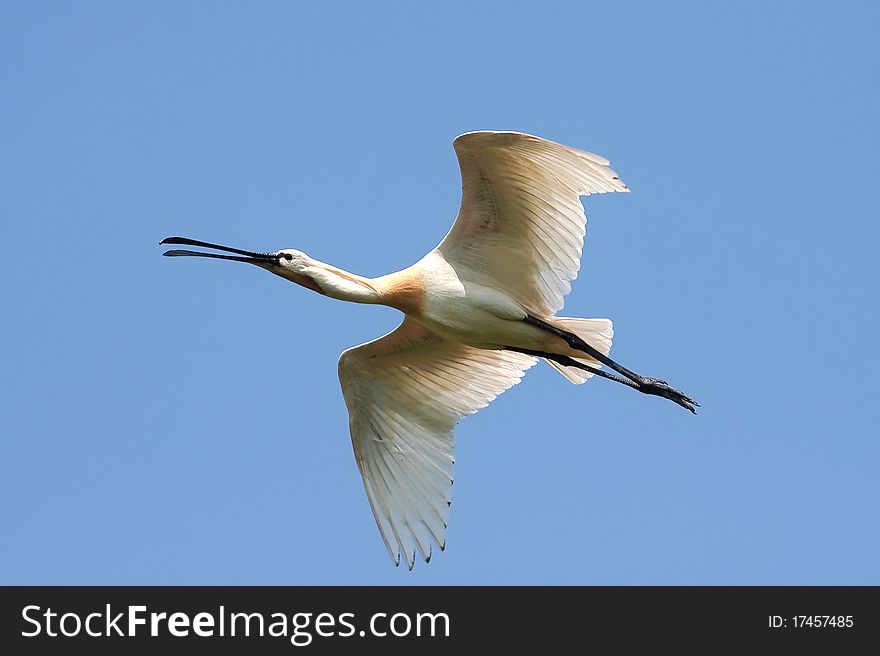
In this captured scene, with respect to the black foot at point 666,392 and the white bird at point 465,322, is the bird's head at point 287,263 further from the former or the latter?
the black foot at point 666,392

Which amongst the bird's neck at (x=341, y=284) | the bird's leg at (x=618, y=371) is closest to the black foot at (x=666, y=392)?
the bird's leg at (x=618, y=371)

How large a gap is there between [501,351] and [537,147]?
2.64 m

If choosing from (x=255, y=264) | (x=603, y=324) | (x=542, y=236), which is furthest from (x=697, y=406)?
(x=255, y=264)

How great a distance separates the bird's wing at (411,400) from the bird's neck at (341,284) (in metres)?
0.83

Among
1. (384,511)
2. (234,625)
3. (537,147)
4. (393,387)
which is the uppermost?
(537,147)

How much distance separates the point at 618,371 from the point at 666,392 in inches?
25.9

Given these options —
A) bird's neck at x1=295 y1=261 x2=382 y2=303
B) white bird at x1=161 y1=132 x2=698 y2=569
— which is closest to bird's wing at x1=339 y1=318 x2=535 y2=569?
white bird at x1=161 y1=132 x2=698 y2=569

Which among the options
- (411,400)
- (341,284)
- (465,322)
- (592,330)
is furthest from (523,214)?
(411,400)

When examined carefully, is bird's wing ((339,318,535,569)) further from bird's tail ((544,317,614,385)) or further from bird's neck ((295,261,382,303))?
bird's tail ((544,317,614,385))

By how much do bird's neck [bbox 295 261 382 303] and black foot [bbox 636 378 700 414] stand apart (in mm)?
2749

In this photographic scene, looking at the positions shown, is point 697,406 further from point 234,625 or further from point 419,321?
point 234,625

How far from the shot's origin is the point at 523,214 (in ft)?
45.2

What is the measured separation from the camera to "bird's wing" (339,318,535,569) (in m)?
14.7

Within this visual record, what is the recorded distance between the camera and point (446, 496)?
1452 cm
